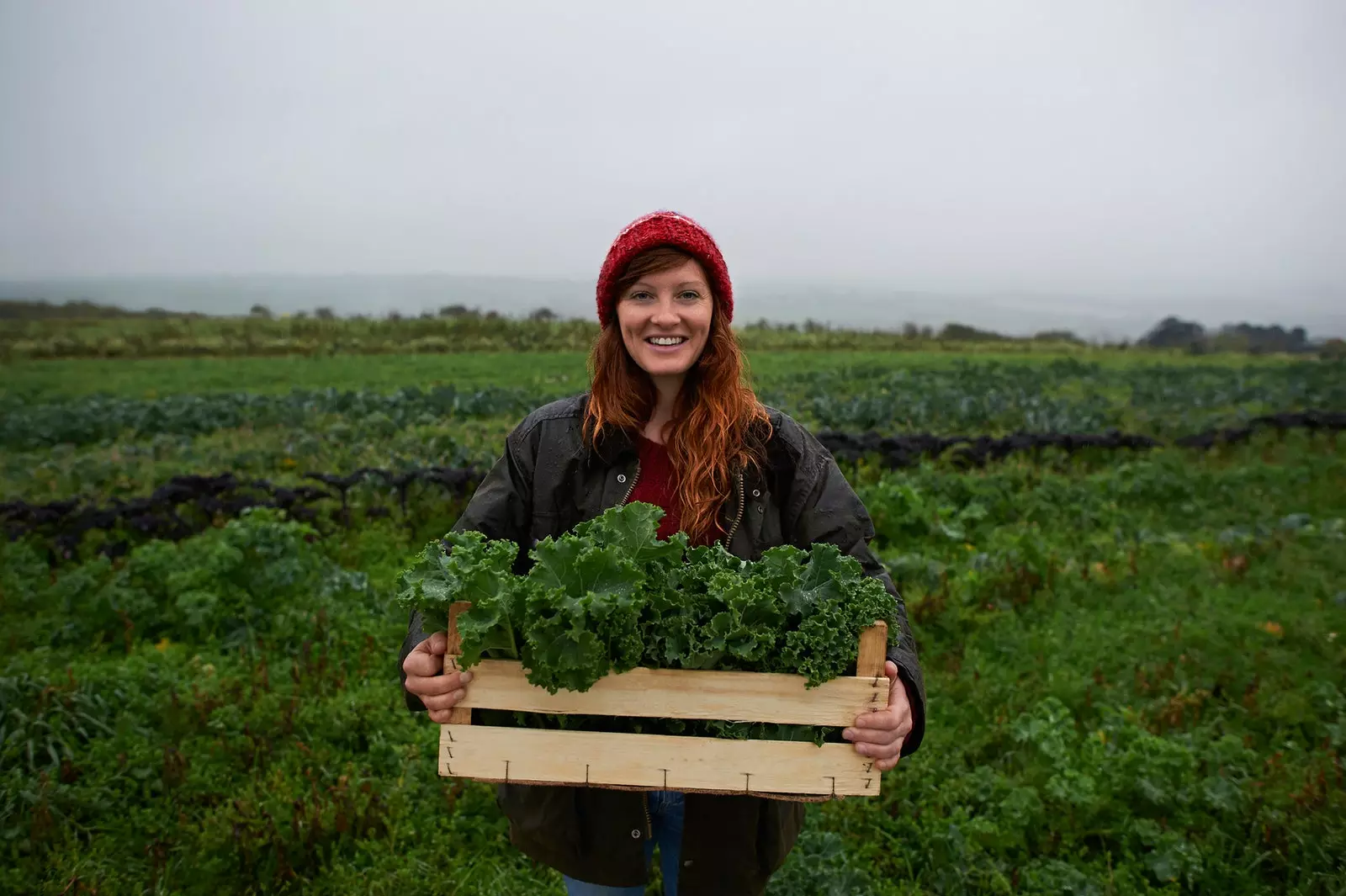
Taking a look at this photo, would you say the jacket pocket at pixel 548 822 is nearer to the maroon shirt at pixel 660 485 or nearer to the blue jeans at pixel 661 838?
the blue jeans at pixel 661 838

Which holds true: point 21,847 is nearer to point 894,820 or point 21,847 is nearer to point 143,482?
point 894,820

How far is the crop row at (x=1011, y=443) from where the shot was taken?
36.5 feet

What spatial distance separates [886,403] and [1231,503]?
7.15 meters

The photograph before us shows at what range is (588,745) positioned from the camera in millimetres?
2188

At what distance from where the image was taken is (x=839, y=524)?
8.40 ft

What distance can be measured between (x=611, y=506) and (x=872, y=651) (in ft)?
3.19

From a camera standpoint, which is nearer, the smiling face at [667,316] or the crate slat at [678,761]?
the crate slat at [678,761]

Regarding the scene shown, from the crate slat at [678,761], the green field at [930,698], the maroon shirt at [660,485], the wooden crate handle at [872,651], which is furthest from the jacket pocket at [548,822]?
the green field at [930,698]

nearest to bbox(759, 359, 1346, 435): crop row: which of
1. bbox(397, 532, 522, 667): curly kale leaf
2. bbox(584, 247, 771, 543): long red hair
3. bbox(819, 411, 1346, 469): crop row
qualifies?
bbox(819, 411, 1346, 469): crop row

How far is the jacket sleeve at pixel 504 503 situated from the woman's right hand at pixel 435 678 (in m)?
A: 0.26

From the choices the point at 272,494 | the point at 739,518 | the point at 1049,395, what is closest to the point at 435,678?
the point at 739,518

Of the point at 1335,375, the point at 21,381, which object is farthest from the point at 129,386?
the point at 1335,375

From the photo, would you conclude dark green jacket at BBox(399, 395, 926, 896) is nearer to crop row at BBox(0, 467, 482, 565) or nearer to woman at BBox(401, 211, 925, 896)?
woman at BBox(401, 211, 925, 896)

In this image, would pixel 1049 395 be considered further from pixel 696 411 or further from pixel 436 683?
pixel 436 683
